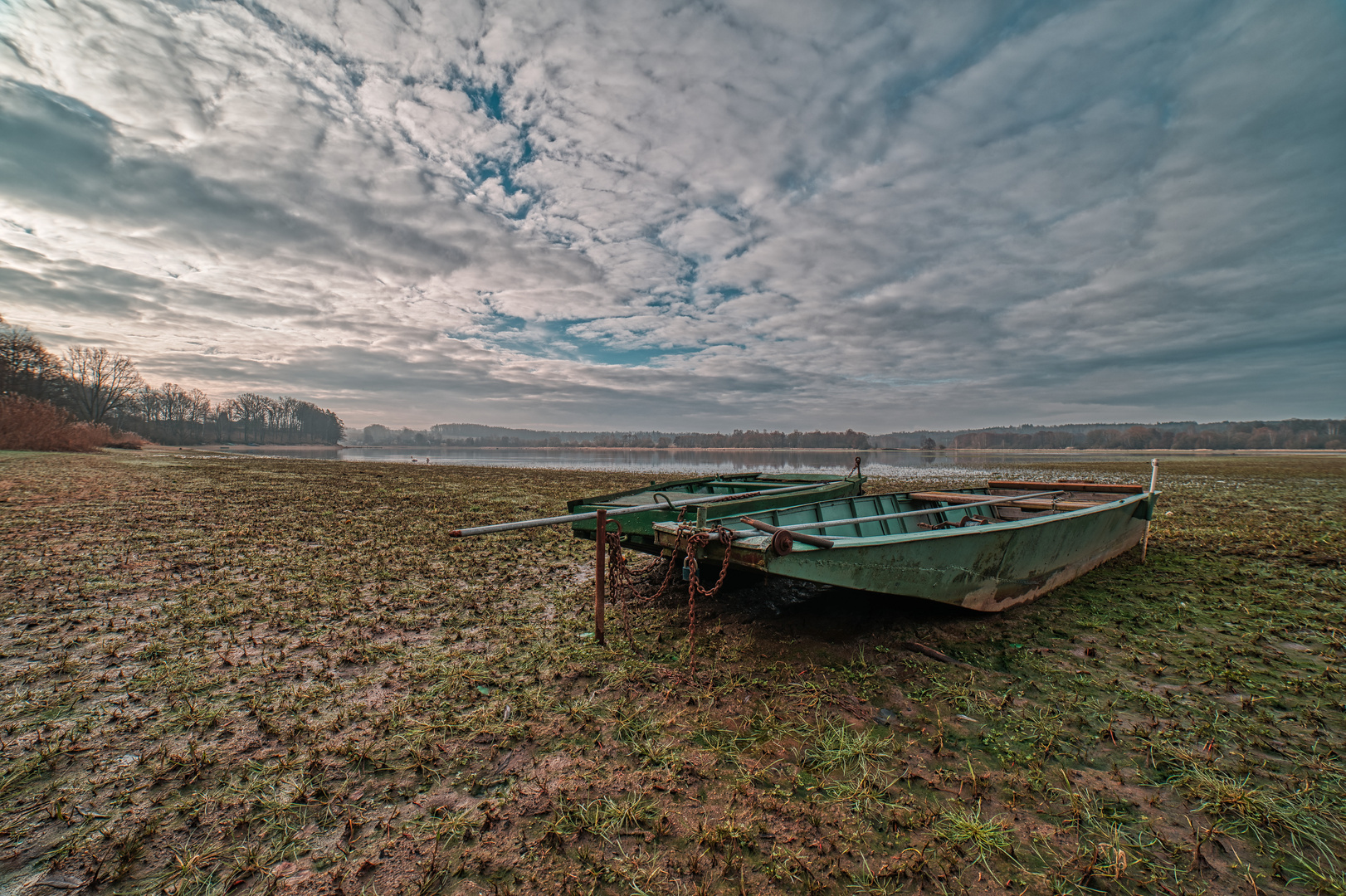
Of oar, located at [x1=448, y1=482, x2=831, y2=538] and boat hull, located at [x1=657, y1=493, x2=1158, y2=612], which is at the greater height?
oar, located at [x1=448, y1=482, x2=831, y2=538]

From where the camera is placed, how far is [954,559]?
4816 millimetres

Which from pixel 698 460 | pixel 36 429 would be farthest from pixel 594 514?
pixel 698 460

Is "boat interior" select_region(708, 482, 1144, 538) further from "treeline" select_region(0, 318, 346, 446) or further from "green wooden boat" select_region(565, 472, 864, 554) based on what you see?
"treeline" select_region(0, 318, 346, 446)

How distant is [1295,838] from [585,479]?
87.7 ft

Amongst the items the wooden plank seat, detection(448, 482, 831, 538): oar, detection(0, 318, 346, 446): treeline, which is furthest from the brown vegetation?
the wooden plank seat

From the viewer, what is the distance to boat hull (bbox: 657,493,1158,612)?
13.8 feet

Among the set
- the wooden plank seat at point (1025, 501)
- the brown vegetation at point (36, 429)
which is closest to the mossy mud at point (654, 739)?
the wooden plank seat at point (1025, 501)

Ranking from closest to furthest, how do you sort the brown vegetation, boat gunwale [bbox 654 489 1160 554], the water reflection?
1. boat gunwale [bbox 654 489 1160 554]
2. the brown vegetation
3. the water reflection

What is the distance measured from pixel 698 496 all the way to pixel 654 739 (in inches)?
190

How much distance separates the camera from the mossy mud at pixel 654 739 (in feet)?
7.95

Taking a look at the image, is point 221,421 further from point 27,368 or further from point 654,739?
point 654,739

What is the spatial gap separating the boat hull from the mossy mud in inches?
20.0

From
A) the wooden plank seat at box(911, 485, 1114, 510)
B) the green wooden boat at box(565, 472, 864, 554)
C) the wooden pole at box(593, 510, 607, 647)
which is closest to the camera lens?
the wooden pole at box(593, 510, 607, 647)

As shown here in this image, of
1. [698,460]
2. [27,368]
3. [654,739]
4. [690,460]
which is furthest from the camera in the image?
[698,460]
